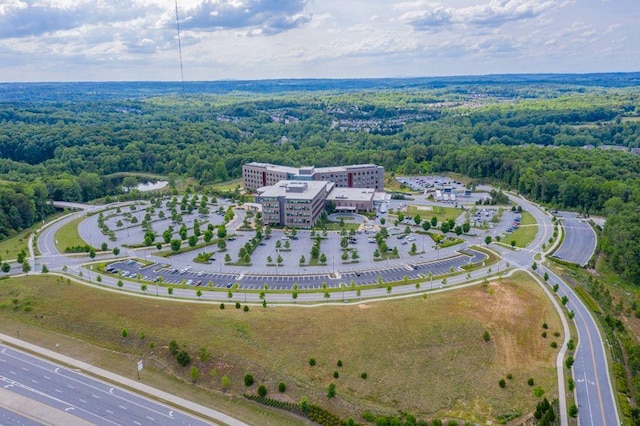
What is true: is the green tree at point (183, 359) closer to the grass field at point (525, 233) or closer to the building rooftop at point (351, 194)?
the grass field at point (525, 233)

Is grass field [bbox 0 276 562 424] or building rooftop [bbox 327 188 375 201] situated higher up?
building rooftop [bbox 327 188 375 201]

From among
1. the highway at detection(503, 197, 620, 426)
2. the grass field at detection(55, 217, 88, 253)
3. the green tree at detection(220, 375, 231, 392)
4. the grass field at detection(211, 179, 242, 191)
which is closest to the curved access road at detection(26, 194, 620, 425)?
the highway at detection(503, 197, 620, 426)

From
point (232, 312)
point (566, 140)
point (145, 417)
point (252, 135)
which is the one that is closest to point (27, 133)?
point (252, 135)

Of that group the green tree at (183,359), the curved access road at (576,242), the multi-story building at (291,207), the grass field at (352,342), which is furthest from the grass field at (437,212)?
the green tree at (183,359)

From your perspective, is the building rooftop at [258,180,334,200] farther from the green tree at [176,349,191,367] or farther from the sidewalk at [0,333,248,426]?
the sidewalk at [0,333,248,426]

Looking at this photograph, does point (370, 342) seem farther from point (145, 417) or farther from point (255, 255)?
point (255, 255)

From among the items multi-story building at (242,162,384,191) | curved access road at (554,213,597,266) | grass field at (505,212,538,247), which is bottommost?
curved access road at (554,213,597,266)
